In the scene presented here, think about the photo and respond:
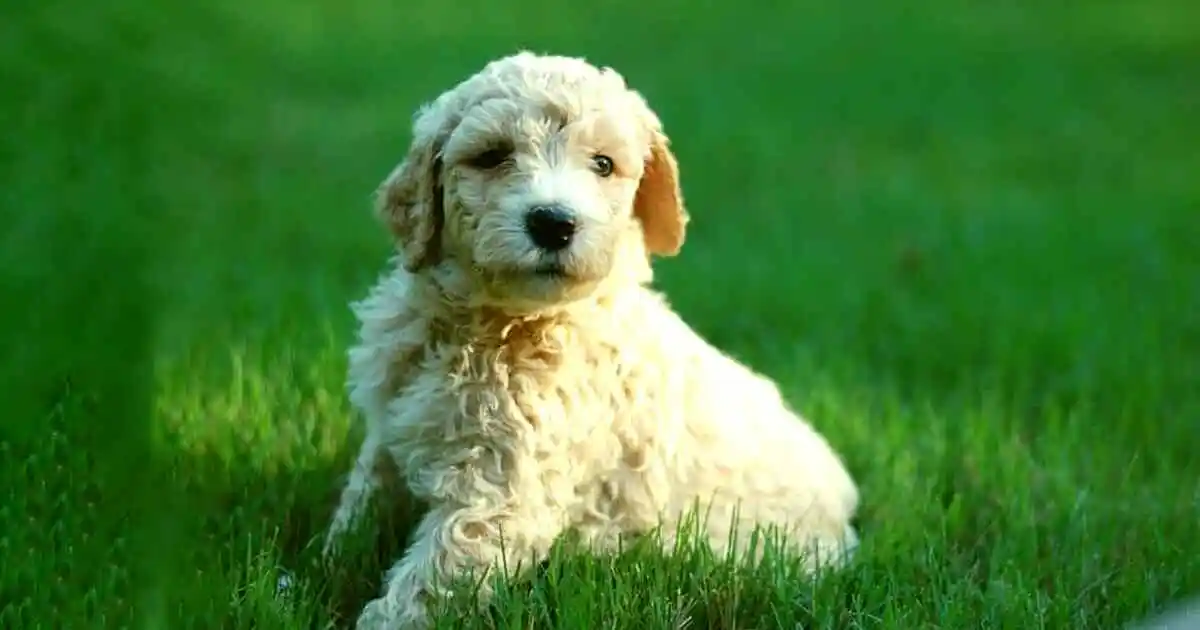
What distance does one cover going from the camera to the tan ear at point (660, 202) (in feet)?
16.9

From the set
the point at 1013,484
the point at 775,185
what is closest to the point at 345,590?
the point at 1013,484

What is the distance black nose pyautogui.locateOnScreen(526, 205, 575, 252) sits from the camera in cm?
455

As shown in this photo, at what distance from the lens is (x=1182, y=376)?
7.55 m

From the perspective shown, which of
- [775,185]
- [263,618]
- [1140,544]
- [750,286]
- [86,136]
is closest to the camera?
[263,618]

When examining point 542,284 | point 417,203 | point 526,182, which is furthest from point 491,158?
point 542,284

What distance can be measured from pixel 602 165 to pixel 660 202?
0.39 meters

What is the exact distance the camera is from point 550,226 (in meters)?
4.56

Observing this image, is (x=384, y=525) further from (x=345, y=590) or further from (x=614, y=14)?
(x=614, y=14)

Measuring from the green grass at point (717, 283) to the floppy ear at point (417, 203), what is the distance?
89cm

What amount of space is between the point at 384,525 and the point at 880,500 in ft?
6.33

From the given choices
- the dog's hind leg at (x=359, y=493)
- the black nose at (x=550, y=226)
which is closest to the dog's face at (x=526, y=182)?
the black nose at (x=550, y=226)

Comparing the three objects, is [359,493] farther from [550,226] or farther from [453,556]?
[550,226]

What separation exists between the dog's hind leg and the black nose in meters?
0.97

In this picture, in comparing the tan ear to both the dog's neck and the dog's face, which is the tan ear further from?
the dog's neck
